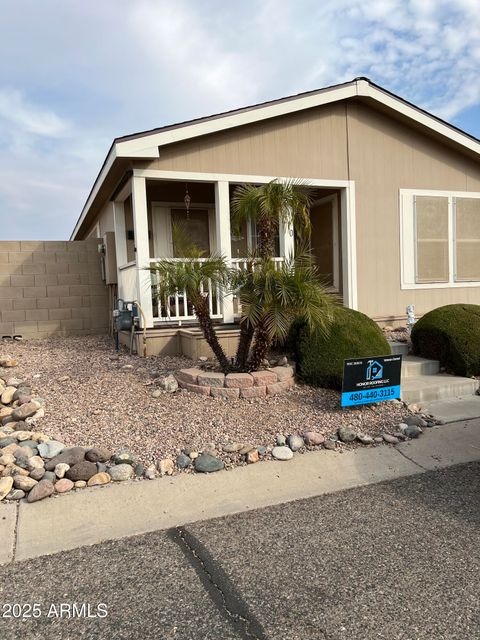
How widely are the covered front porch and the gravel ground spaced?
1.18 metres

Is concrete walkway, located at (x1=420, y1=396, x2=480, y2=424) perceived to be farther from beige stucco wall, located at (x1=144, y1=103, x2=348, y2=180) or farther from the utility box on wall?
the utility box on wall

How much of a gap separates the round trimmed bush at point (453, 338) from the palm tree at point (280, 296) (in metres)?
2.01

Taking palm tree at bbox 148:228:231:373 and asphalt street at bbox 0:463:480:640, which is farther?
palm tree at bbox 148:228:231:373

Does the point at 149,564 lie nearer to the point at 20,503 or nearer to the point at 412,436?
the point at 20,503

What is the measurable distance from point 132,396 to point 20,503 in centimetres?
187

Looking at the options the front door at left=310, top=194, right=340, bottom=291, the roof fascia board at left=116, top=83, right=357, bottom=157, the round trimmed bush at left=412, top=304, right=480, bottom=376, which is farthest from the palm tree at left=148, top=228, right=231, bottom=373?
the front door at left=310, top=194, right=340, bottom=291

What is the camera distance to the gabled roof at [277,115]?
636 cm

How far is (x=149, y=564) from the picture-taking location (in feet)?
7.92

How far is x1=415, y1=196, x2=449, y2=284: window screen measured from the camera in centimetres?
820

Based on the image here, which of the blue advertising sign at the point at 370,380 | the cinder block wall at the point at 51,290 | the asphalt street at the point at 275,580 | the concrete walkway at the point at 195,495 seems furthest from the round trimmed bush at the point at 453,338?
the cinder block wall at the point at 51,290

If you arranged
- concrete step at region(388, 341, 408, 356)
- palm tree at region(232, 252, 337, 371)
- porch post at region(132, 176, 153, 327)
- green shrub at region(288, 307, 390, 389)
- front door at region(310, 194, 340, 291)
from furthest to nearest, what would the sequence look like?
front door at region(310, 194, 340, 291) < concrete step at region(388, 341, 408, 356) < porch post at region(132, 176, 153, 327) < green shrub at region(288, 307, 390, 389) < palm tree at region(232, 252, 337, 371)

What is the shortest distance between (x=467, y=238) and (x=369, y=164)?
229 cm

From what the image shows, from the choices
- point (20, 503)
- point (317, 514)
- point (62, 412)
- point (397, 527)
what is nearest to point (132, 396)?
point (62, 412)

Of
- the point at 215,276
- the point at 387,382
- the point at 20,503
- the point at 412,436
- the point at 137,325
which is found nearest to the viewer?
the point at 20,503
